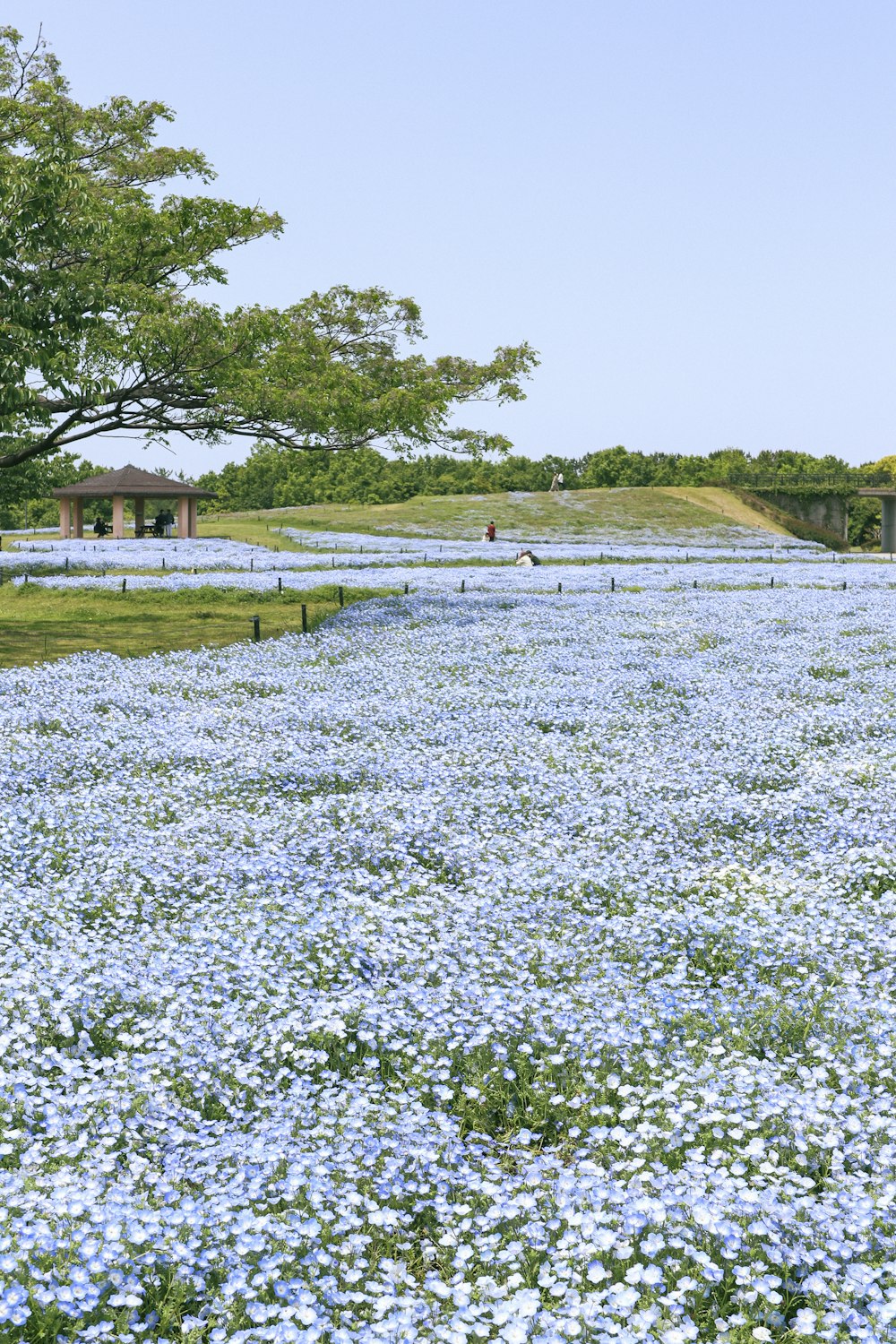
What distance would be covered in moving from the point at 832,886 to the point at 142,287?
23.3 meters

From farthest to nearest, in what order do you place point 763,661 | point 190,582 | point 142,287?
point 190,582 → point 142,287 → point 763,661

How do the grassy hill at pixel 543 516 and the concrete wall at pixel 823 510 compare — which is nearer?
the grassy hill at pixel 543 516

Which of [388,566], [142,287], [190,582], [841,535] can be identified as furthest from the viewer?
[841,535]

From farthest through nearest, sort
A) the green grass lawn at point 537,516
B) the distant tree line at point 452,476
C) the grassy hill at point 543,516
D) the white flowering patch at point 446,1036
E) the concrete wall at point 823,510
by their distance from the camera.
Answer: the distant tree line at point 452,476, the concrete wall at point 823,510, the grassy hill at point 543,516, the green grass lawn at point 537,516, the white flowering patch at point 446,1036

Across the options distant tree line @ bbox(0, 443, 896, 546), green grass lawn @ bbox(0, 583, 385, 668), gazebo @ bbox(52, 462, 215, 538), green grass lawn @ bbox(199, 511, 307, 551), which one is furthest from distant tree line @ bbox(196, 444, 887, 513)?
green grass lawn @ bbox(0, 583, 385, 668)

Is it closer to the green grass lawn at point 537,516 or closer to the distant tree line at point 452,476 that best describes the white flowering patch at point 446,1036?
the green grass lawn at point 537,516

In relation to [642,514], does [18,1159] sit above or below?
below

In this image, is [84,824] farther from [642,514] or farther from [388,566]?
[642,514]

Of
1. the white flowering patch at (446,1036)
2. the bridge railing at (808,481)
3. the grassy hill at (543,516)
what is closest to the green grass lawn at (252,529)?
the grassy hill at (543,516)

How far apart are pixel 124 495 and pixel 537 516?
35149 millimetres

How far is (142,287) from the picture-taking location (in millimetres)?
26297

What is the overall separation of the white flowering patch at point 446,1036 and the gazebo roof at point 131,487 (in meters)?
56.8

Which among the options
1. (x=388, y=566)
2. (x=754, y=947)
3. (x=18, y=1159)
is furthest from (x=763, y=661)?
(x=388, y=566)

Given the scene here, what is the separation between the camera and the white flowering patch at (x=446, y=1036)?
13.4 feet
